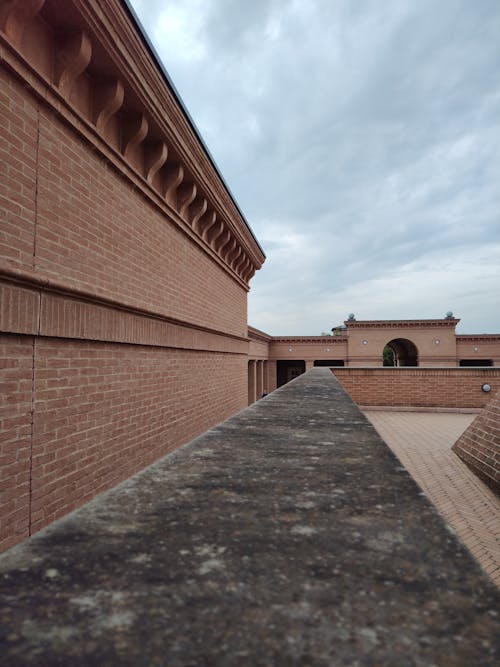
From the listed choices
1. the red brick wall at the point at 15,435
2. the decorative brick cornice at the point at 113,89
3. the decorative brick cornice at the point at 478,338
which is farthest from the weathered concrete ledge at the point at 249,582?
the decorative brick cornice at the point at 478,338

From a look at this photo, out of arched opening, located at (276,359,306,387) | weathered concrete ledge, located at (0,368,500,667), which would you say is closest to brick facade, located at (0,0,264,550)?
weathered concrete ledge, located at (0,368,500,667)

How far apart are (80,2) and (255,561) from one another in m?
4.86

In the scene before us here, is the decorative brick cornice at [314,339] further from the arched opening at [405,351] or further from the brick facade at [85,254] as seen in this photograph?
the brick facade at [85,254]

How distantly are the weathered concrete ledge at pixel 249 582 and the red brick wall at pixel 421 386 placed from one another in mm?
14253

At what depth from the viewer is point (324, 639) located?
60 centimetres

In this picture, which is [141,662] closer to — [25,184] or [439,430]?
[25,184]

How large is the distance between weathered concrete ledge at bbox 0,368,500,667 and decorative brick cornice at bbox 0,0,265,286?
3.88m

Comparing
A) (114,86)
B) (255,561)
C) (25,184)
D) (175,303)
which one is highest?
(114,86)

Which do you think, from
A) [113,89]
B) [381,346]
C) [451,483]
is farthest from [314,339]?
[113,89]

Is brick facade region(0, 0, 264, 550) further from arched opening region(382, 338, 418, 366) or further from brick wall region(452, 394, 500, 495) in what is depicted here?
arched opening region(382, 338, 418, 366)

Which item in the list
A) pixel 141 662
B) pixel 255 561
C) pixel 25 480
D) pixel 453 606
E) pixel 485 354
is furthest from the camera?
pixel 485 354

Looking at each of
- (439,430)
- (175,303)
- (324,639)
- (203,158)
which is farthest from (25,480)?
(439,430)

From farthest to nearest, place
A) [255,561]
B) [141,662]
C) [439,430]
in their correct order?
1. [439,430]
2. [255,561]
3. [141,662]

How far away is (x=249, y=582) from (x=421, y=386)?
50.8 feet
